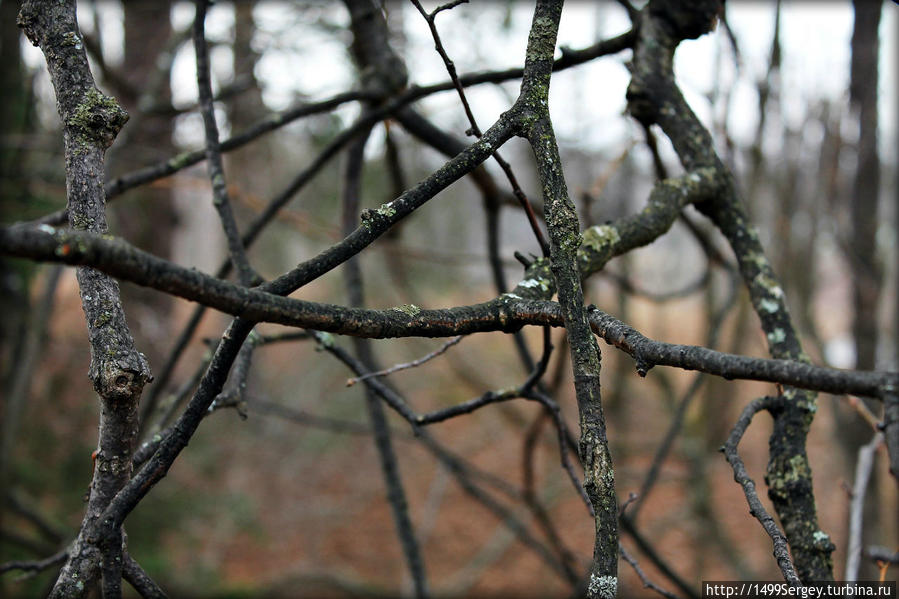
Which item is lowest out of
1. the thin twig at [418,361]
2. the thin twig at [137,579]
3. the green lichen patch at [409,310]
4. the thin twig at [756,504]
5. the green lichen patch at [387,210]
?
the thin twig at [137,579]

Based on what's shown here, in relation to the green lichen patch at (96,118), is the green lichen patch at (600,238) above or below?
above

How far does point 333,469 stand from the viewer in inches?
348

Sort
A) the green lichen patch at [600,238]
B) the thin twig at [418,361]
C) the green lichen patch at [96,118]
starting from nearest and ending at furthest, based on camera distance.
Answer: the green lichen patch at [96,118]
the thin twig at [418,361]
the green lichen patch at [600,238]

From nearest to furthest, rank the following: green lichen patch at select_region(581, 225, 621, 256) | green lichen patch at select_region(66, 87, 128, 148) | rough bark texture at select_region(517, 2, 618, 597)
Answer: rough bark texture at select_region(517, 2, 618, 597) < green lichen patch at select_region(66, 87, 128, 148) < green lichen patch at select_region(581, 225, 621, 256)

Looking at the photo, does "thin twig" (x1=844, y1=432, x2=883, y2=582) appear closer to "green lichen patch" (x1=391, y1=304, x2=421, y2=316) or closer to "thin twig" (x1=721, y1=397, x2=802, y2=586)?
"thin twig" (x1=721, y1=397, x2=802, y2=586)

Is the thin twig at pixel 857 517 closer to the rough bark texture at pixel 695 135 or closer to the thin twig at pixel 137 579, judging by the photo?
the rough bark texture at pixel 695 135

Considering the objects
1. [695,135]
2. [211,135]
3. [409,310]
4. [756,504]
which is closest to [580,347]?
[409,310]

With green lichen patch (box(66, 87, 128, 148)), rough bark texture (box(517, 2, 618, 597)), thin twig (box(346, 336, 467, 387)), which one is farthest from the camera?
thin twig (box(346, 336, 467, 387))

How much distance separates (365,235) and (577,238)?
0.29 meters

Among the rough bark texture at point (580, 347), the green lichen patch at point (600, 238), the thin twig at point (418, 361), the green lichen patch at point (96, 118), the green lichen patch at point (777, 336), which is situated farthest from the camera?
the green lichen patch at point (777, 336)

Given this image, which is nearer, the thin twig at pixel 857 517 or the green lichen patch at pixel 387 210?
the green lichen patch at pixel 387 210

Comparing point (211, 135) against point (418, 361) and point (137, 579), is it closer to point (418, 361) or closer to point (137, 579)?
point (418, 361)

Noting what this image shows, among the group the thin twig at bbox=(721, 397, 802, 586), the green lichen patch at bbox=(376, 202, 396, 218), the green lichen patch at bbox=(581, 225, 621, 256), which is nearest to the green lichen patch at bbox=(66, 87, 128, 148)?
the green lichen patch at bbox=(376, 202, 396, 218)

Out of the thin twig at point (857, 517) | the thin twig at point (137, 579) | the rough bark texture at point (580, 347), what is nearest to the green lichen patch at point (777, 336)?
the thin twig at point (857, 517)
